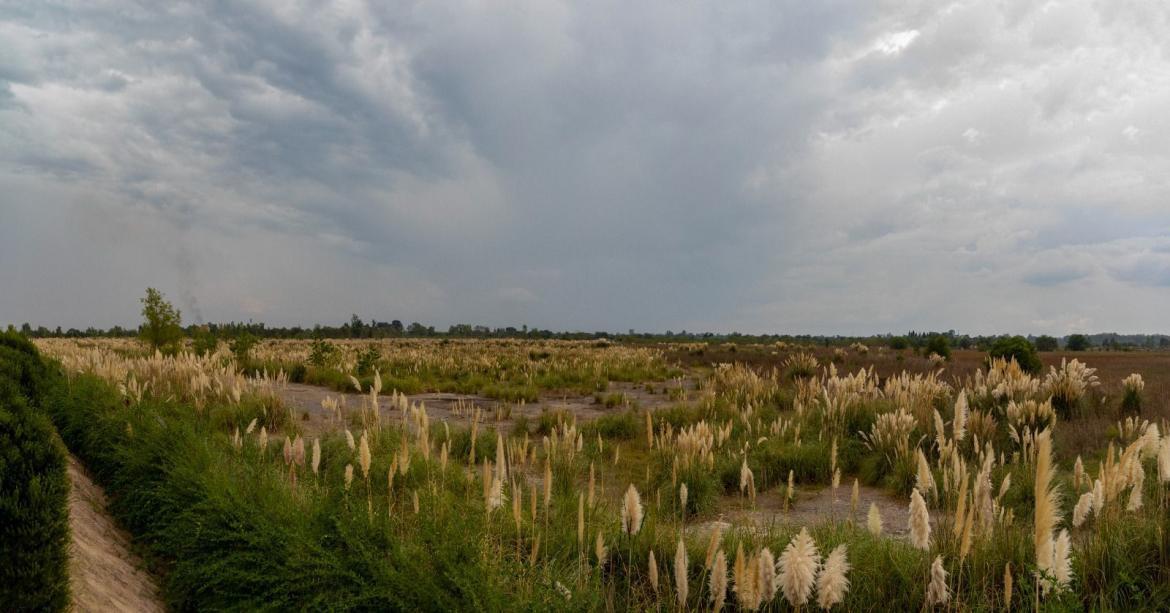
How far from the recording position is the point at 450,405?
450 inches

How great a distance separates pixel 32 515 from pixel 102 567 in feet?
4.05

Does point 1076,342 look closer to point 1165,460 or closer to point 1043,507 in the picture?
point 1165,460

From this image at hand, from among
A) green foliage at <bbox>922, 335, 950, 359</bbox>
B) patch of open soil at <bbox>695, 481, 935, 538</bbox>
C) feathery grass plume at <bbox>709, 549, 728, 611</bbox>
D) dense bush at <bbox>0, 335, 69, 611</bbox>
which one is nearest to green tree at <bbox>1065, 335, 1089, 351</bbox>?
green foliage at <bbox>922, 335, 950, 359</bbox>

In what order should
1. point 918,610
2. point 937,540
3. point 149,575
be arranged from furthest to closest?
point 149,575
point 937,540
point 918,610

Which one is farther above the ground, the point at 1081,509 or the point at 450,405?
the point at 1081,509

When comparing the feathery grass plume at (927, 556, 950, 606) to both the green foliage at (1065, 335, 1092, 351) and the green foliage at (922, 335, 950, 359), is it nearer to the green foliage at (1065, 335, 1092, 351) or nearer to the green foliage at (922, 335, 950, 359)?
the green foliage at (922, 335, 950, 359)

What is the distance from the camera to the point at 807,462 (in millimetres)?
7113

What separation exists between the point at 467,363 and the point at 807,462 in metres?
18.1

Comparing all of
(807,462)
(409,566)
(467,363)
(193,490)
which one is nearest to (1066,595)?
(409,566)

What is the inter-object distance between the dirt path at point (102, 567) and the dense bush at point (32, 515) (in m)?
0.15

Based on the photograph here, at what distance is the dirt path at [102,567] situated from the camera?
3.27 m

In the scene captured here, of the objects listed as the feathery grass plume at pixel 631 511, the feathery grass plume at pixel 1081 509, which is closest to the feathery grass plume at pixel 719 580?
the feathery grass plume at pixel 631 511

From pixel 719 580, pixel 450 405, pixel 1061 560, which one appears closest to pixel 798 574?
pixel 719 580

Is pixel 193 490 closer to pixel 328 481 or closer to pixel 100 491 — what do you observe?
pixel 328 481
